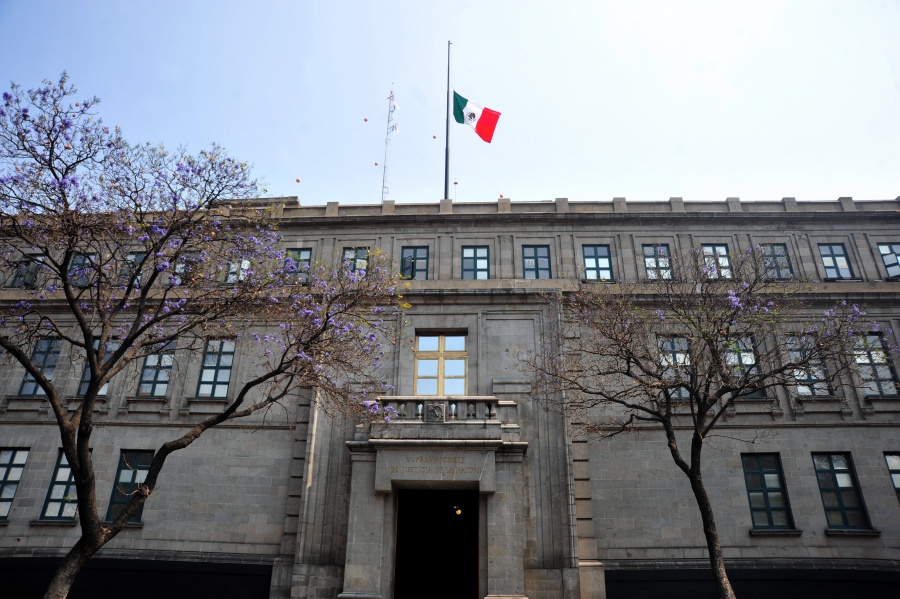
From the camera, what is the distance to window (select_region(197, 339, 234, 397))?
22.1 meters

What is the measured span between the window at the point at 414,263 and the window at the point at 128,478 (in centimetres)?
1136

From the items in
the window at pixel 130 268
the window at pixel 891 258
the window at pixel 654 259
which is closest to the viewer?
the window at pixel 130 268

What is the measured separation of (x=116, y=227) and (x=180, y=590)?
12.1 meters

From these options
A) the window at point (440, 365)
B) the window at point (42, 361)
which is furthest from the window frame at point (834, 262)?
the window at point (42, 361)

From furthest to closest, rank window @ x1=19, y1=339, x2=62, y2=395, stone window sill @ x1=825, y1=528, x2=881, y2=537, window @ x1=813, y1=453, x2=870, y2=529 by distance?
window @ x1=19, y1=339, x2=62, y2=395 < window @ x1=813, y1=453, x2=870, y2=529 < stone window sill @ x1=825, y1=528, x2=881, y2=537

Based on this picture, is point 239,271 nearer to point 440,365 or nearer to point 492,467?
point 440,365

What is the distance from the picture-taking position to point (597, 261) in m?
23.5

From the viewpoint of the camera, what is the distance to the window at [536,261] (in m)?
23.4

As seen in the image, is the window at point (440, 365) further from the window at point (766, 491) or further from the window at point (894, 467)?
the window at point (894, 467)

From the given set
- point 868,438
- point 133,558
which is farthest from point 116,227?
point 868,438

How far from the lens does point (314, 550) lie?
19141 millimetres

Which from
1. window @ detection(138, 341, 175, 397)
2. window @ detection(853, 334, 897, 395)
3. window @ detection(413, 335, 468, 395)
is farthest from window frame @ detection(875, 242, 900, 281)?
window @ detection(138, 341, 175, 397)

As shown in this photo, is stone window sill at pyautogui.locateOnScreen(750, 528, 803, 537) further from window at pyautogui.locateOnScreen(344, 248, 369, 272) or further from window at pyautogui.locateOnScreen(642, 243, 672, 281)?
window at pyautogui.locateOnScreen(344, 248, 369, 272)

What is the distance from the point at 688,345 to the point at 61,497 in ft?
72.1
